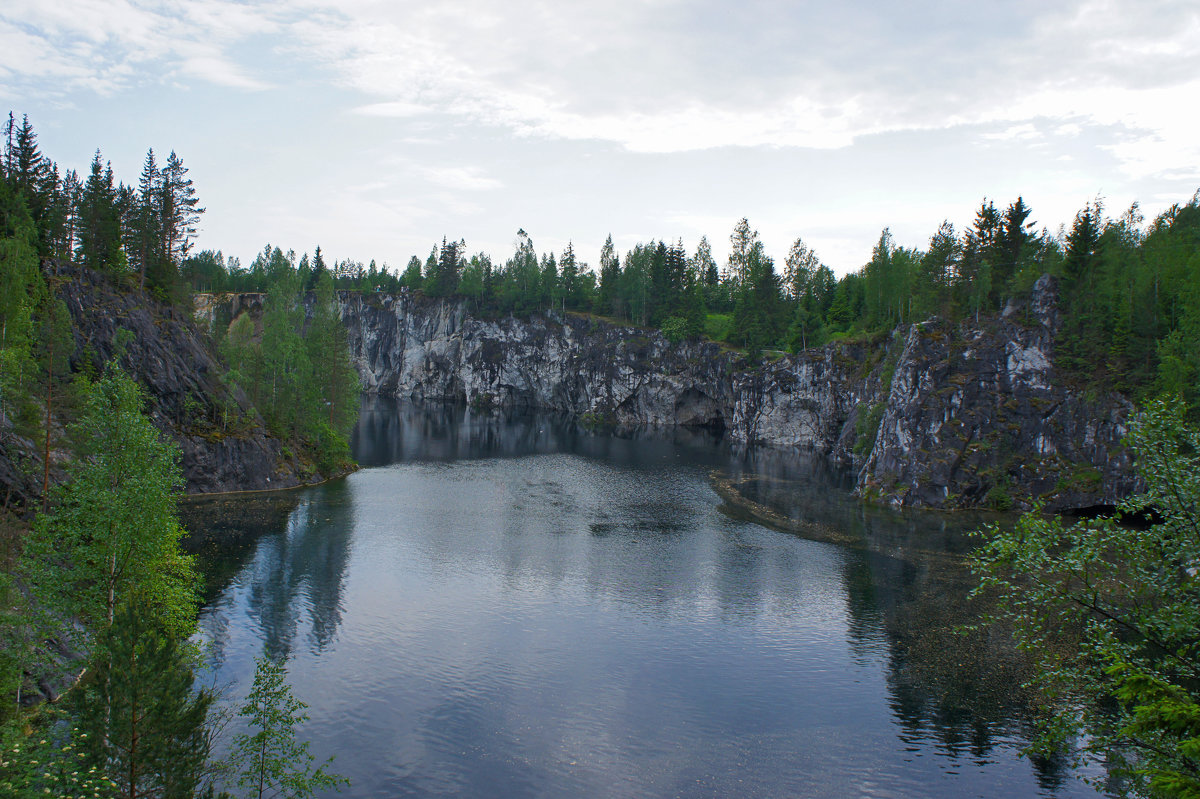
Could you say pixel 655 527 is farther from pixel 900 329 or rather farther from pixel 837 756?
pixel 900 329

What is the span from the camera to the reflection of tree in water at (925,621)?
88.9 ft

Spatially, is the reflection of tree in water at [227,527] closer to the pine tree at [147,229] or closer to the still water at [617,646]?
the still water at [617,646]

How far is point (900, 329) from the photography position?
90.2 metres

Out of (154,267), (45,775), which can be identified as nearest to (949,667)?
(45,775)

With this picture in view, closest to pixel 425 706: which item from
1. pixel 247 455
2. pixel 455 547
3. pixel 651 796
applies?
pixel 651 796

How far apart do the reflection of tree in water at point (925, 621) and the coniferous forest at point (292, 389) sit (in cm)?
305

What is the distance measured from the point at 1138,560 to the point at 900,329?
269 feet

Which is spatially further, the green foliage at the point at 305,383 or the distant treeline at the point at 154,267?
the green foliage at the point at 305,383

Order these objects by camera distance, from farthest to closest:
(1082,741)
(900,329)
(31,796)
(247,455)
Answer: (900,329) → (247,455) → (1082,741) → (31,796)

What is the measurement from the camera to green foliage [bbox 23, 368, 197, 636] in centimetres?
2167

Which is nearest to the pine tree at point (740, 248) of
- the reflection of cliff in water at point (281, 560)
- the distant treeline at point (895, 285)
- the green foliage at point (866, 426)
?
the distant treeline at point (895, 285)

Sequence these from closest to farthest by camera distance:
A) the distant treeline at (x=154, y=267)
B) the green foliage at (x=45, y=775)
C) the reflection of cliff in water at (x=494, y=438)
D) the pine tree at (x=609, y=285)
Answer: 1. the green foliage at (x=45, y=775)
2. the distant treeline at (x=154, y=267)
3. the reflection of cliff in water at (x=494, y=438)
4. the pine tree at (x=609, y=285)

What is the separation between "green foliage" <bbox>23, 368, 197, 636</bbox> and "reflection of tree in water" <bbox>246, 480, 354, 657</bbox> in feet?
32.7

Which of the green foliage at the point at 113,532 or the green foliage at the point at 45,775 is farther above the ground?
the green foliage at the point at 113,532
